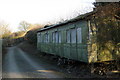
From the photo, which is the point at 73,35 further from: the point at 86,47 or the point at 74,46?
the point at 86,47

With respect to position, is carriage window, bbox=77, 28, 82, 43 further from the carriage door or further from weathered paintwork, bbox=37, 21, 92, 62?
the carriage door

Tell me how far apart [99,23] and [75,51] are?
2.89m

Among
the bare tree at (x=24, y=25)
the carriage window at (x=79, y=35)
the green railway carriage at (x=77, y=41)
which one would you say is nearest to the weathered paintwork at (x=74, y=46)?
the green railway carriage at (x=77, y=41)

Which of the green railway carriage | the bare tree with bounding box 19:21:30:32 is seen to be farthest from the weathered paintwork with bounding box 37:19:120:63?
the bare tree with bounding box 19:21:30:32

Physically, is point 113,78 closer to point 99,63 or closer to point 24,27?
point 99,63

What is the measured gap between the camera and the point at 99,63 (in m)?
9.14

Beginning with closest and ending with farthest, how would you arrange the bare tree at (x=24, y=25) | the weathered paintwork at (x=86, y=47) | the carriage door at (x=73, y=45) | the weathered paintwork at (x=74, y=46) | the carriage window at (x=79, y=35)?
1. the weathered paintwork at (x=86, y=47)
2. the weathered paintwork at (x=74, y=46)
3. the carriage window at (x=79, y=35)
4. the carriage door at (x=73, y=45)
5. the bare tree at (x=24, y=25)

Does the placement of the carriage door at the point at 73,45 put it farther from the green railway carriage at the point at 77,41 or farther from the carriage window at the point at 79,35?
the carriage window at the point at 79,35

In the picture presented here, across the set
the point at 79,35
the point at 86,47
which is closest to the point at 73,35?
the point at 79,35

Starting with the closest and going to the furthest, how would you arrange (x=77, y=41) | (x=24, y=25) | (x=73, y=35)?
(x=77, y=41) < (x=73, y=35) < (x=24, y=25)

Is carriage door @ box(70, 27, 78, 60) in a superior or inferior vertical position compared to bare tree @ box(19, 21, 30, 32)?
inferior

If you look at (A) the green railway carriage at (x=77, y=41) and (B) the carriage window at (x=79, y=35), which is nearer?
(A) the green railway carriage at (x=77, y=41)

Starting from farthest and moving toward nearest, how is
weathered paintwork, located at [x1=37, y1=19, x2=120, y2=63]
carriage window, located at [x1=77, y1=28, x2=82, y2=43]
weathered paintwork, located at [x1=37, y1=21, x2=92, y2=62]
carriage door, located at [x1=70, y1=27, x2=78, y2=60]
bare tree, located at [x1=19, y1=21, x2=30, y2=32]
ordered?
1. bare tree, located at [x1=19, y1=21, x2=30, y2=32]
2. carriage door, located at [x1=70, y1=27, x2=78, y2=60]
3. carriage window, located at [x1=77, y1=28, x2=82, y2=43]
4. weathered paintwork, located at [x1=37, y1=21, x2=92, y2=62]
5. weathered paintwork, located at [x1=37, y1=19, x2=120, y2=63]

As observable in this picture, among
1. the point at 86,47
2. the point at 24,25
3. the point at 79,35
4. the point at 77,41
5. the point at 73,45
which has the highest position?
the point at 24,25
